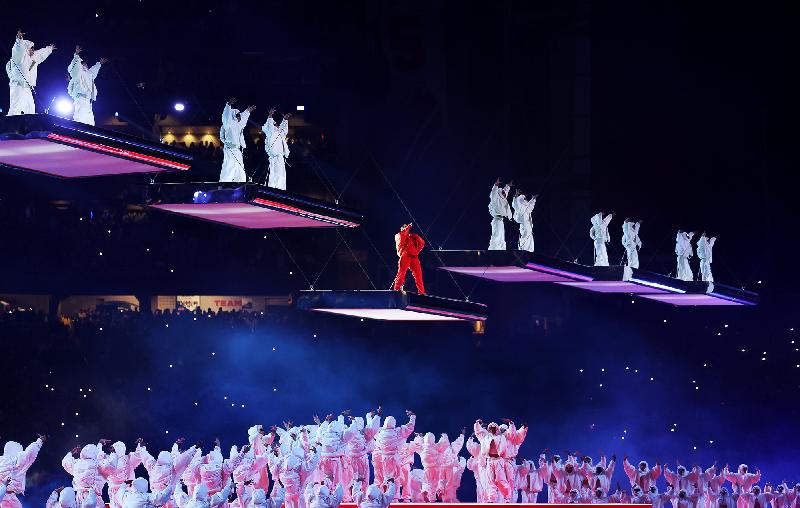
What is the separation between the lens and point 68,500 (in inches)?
392

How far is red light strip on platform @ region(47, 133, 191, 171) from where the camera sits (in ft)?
31.6

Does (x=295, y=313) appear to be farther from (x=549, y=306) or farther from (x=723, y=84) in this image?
(x=723, y=84)

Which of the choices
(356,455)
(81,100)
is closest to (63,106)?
(81,100)

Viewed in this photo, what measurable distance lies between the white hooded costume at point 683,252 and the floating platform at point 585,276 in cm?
35

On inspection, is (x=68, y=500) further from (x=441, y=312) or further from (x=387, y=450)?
(x=387, y=450)

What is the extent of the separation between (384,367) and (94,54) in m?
6.91

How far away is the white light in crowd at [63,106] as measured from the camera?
17845mm

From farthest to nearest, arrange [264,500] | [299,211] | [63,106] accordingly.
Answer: [63,106] → [299,211] → [264,500]

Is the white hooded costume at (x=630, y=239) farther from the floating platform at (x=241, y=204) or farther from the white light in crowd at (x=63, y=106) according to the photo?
the white light in crowd at (x=63, y=106)

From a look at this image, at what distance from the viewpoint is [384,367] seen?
19266 mm

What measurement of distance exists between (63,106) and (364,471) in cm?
781

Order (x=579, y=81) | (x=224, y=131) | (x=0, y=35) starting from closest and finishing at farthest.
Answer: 1. (x=224, y=131)
2. (x=0, y=35)
3. (x=579, y=81)

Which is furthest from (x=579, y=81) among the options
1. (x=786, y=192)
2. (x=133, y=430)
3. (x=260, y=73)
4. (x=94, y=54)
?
(x=133, y=430)

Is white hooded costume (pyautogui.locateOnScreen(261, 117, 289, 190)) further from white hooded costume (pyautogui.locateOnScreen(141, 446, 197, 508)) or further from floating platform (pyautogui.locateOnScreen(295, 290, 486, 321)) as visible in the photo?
white hooded costume (pyautogui.locateOnScreen(141, 446, 197, 508))
